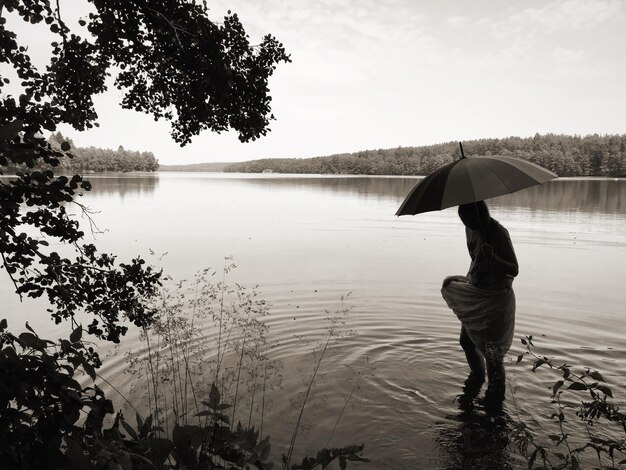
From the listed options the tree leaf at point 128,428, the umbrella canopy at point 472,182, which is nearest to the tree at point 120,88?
Result: the tree leaf at point 128,428

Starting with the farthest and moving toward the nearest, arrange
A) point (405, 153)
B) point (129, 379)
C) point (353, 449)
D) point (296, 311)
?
1. point (405, 153)
2. point (296, 311)
3. point (129, 379)
4. point (353, 449)

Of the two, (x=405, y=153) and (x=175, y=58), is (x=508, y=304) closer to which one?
(x=175, y=58)

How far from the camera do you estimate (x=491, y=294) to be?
16.3 ft

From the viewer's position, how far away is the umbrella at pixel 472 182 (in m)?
4.26

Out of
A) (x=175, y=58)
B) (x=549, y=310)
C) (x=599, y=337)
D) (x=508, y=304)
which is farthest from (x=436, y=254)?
(x=175, y=58)

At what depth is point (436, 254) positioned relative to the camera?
52.2ft

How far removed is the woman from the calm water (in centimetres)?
72

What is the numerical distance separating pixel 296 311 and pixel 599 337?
6122mm

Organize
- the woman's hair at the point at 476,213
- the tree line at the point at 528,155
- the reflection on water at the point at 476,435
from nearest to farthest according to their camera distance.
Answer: the reflection on water at the point at 476,435
the woman's hair at the point at 476,213
the tree line at the point at 528,155

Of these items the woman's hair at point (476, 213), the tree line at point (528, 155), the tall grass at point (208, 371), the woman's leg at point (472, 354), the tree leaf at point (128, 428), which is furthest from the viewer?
the tree line at point (528, 155)

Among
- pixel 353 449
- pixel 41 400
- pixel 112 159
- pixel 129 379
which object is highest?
pixel 112 159

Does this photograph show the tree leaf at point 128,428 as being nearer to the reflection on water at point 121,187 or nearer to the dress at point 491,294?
the dress at point 491,294

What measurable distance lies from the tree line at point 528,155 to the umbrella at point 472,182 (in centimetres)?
11314

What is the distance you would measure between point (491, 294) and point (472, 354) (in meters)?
1.25
